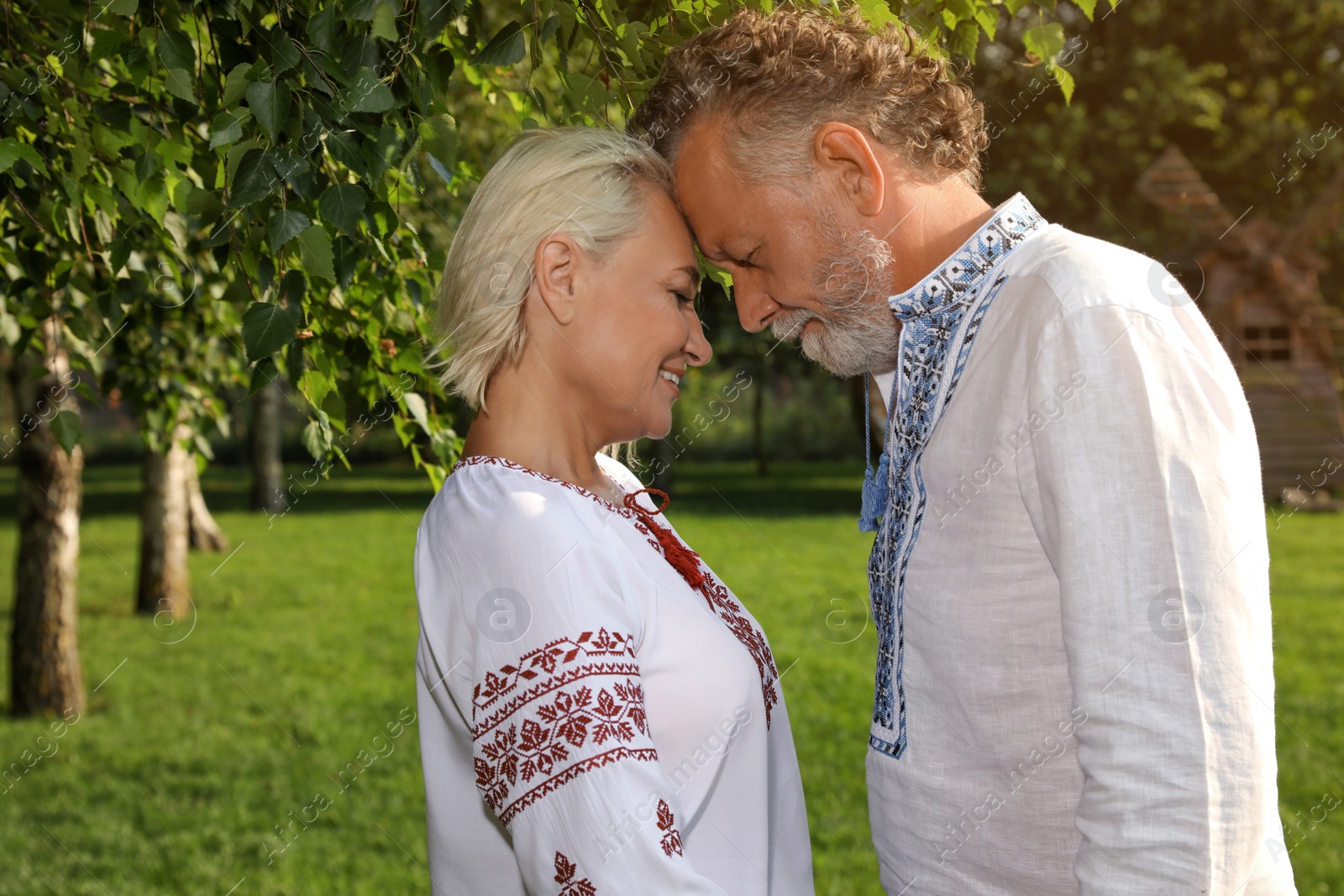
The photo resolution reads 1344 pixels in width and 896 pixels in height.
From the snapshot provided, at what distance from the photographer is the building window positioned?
1947cm

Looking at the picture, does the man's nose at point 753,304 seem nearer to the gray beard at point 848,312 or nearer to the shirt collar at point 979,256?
the gray beard at point 848,312

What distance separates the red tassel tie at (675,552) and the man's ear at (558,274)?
1.20 ft

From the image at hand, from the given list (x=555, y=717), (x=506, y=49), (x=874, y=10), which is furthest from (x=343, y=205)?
(x=874, y=10)

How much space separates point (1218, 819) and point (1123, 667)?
21 centimetres

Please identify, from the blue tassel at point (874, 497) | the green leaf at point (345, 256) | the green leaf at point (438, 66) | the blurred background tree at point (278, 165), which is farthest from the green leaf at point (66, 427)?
the blue tassel at point (874, 497)

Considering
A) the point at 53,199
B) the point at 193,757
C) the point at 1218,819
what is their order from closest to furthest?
the point at 1218,819, the point at 53,199, the point at 193,757

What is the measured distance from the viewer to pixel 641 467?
2646mm

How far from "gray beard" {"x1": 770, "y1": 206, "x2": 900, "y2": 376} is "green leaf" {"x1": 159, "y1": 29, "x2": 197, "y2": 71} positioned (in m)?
1.27

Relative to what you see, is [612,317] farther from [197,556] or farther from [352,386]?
[197,556]

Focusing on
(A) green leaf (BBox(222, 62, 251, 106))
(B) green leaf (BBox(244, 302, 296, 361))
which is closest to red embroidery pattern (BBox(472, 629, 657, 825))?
(B) green leaf (BBox(244, 302, 296, 361))

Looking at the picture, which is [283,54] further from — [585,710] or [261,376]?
[585,710]

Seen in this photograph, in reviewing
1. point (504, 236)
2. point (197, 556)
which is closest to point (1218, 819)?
point (504, 236)

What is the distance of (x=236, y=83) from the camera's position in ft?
6.13

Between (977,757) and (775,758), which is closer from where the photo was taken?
(977,757)
